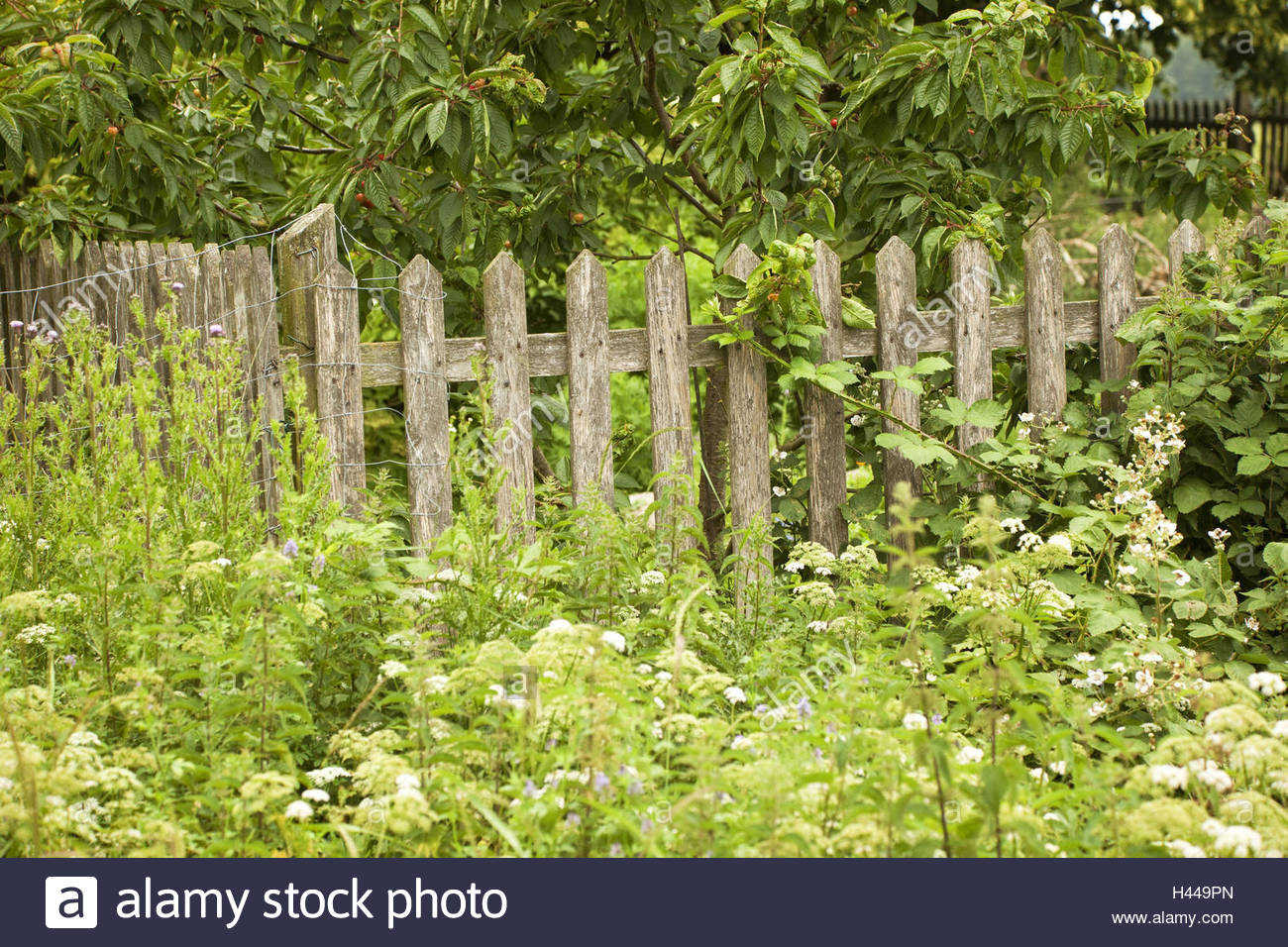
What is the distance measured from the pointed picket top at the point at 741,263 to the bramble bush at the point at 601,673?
2.75ft

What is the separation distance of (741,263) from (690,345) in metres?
0.33

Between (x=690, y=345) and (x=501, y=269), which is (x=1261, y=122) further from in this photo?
(x=501, y=269)

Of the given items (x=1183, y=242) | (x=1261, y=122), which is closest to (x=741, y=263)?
(x=1183, y=242)

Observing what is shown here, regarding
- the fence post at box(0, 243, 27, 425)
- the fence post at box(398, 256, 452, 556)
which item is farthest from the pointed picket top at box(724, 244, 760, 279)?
the fence post at box(0, 243, 27, 425)

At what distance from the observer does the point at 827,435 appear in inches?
166

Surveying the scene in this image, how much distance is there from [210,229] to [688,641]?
9.95 feet

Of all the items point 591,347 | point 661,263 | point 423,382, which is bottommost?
point 423,382

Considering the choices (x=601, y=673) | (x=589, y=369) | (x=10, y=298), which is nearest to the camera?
(x=601, y=673)

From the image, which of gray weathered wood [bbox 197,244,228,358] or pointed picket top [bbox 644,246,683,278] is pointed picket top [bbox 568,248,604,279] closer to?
pointed picket top [bbox 644,246,683,278]

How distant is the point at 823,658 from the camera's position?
9.08 feet

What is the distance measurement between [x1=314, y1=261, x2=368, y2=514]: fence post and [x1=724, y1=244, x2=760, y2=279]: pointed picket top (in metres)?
1.27

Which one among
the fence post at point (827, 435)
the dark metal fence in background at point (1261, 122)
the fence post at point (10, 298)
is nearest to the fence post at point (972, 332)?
the fence post at point (827, 435)
